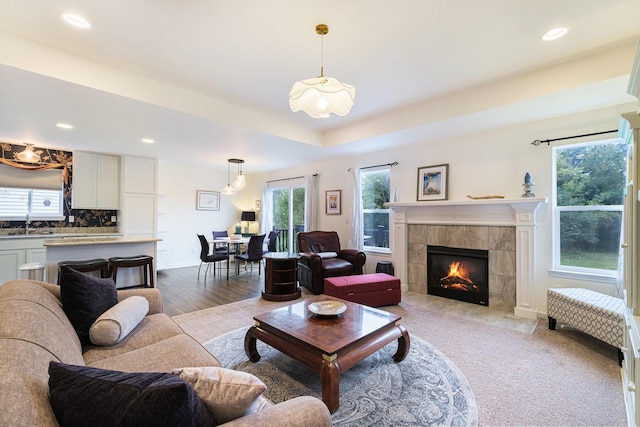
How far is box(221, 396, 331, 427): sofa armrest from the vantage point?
2.89ft

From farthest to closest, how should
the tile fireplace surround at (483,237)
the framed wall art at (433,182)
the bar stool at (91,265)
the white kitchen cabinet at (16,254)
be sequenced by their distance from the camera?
the white kitchen cabinet at (16,254) → the framed wall art at (433,182) → the tile fireplace surround at (483,237) → the bar stool at (91,265)

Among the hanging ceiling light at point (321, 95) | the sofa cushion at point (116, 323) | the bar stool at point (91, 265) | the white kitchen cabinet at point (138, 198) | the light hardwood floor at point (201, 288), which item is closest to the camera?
the sofa cushion at point (116, 323)

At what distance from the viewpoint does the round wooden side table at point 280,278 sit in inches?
164

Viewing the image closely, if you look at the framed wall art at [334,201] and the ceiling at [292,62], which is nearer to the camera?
the ceiling at [292,62]

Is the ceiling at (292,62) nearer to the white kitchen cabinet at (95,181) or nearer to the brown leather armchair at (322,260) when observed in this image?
the white kitchen cabinet at (95,181)

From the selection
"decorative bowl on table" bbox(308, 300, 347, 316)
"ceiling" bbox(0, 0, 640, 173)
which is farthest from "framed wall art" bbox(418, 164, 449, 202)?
"decorative bowl on table" bbox(308, 300, 347, 316)

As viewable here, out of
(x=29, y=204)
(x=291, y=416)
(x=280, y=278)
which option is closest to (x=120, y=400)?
(x=291, y=416)

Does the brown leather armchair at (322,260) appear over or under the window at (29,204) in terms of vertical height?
under

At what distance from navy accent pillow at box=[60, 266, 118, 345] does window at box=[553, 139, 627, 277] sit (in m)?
4.66

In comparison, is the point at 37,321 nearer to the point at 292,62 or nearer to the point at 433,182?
the point at 292,62

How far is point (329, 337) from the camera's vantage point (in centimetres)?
198

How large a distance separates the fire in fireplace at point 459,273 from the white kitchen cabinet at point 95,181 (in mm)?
6151

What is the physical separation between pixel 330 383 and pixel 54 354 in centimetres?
137

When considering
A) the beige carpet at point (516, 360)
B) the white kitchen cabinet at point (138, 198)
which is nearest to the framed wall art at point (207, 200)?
the white kitchen cabinet at point (138, 198)
